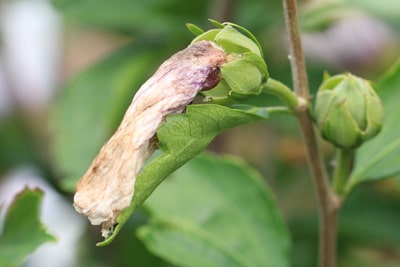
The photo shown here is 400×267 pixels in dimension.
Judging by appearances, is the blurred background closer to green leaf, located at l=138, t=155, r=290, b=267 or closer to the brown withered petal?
green leaf, located at l=138, t=155, r=290, b=267

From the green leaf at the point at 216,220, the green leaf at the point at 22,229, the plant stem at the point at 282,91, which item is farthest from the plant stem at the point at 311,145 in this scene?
the green leaf at the point at 22,229

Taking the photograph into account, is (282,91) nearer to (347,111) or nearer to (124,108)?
(347,111)

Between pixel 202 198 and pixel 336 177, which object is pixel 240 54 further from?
pixel 202 198

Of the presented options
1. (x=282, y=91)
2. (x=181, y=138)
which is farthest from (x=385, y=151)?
(x=181, y=138)

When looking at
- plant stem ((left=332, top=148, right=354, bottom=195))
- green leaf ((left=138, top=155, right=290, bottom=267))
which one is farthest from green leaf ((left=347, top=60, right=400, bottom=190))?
green leaf ((left=138, top=155, right=290, bottom=267))

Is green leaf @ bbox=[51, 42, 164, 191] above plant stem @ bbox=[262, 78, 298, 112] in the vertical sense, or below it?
below

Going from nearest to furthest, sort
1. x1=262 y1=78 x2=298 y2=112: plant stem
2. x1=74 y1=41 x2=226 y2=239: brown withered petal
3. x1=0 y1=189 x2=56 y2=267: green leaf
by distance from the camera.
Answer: x1=74 y1=41 x2=226 y2=239: brown withered petal → x1=262 y1=78 x2=298 y2=112: plant stem → x1=0 y1=189 x2=56 y2=267: green leaf

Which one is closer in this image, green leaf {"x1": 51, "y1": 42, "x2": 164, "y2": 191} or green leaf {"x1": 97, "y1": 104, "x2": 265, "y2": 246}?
green leaf {"x1": 97, "y1": 104, "x2": 265, "y2": 246}

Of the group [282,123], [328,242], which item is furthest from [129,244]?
[328,242]
